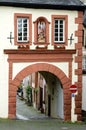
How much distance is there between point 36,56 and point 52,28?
2.01 m

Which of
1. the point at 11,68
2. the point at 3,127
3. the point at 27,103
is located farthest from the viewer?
the point at 27,103

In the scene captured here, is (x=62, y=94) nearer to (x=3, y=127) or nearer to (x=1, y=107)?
(x=1, y=107)

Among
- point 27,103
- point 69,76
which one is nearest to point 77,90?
point 69,76

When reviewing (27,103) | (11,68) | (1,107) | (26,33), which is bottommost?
(27,103)

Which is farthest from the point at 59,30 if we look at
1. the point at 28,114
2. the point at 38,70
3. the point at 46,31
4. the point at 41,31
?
the point at 28,114

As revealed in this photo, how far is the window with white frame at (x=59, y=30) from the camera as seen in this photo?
34594 mm

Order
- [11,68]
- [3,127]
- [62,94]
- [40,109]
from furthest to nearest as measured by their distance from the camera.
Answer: [40,109], [62,94], [11,68], [3,127]

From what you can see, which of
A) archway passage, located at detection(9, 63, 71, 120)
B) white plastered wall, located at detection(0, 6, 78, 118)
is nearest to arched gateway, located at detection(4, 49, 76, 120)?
archway passage, located at detection(9, 63, 71, 120)

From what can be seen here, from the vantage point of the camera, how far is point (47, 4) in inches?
1332

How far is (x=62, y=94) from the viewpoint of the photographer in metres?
35.8

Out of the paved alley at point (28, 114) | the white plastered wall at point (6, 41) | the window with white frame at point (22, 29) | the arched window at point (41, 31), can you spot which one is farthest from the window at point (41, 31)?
the paved alley at point (28, 114)

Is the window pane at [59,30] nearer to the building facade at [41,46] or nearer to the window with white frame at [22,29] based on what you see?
the building facade at [41,46]

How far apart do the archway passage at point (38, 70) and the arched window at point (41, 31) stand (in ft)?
4.63

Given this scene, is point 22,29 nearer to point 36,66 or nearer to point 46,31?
point 46,31
